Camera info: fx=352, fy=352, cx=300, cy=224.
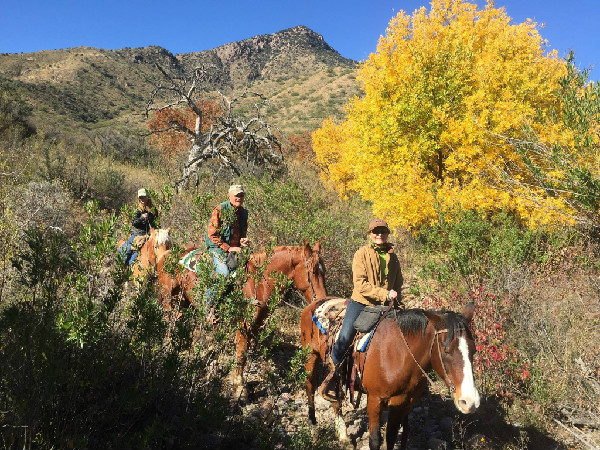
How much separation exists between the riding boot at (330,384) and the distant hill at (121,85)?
3175 centimetres

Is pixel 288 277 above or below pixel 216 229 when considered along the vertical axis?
below

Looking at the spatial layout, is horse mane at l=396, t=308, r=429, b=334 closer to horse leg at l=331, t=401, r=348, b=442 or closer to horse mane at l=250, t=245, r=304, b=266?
horse leg at l=331, t=401, r=348, b=442

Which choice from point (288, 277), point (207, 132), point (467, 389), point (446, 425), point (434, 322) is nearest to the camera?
point (467, 389)

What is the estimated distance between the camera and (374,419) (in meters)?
4.05

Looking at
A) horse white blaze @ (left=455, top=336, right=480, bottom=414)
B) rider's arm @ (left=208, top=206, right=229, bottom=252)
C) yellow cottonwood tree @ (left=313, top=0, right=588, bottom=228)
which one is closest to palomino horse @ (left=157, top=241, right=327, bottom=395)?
rider's arm @ (left=208, top=206, right=229, bottom=252)

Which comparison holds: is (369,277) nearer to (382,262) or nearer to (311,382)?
(382,262)

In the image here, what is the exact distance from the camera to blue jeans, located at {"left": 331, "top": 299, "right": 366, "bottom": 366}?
14.2 feet

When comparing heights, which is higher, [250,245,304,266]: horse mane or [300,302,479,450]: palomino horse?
[250,245,304,266]: horse mane

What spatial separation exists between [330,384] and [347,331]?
1.12 m

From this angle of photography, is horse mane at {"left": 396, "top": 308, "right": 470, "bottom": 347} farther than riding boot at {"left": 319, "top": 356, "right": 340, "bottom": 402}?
No

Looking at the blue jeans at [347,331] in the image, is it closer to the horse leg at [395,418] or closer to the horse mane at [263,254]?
the horse leg at [395,418]

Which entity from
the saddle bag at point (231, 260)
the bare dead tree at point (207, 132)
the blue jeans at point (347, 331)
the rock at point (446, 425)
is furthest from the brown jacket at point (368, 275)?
the bare dead tree at point (207, 132)

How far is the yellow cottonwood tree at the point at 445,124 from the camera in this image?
10430 millimetres

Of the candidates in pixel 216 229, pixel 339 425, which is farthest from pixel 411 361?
pixel 216 229
